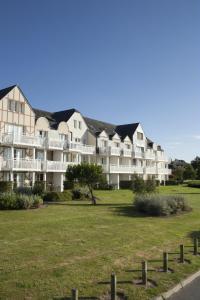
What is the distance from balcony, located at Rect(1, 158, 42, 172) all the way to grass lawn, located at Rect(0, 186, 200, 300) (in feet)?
49.3

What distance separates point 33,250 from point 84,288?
3883 millimetres

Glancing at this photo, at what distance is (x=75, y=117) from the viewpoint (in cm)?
5047

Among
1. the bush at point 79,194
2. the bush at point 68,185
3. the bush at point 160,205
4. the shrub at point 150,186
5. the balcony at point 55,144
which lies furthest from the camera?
the balcony at point 55,144

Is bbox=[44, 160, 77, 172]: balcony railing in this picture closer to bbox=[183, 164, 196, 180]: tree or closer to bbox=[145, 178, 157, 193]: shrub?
bbox=[145, 178, 157, 193]: shrub

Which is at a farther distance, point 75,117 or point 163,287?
point 75,117

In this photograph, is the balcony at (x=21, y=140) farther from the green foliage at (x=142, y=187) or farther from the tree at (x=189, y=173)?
the tree at (x=189, y=173)

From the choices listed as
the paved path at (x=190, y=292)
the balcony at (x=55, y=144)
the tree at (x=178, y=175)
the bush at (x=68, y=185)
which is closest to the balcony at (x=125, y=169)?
the balcony at (x=55, y=144)

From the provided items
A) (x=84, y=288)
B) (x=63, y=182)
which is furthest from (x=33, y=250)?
(x=63, y=182)

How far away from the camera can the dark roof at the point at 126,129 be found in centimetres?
6253

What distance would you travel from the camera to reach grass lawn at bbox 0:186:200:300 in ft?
28.1

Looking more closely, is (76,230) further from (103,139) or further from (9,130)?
(103,139)

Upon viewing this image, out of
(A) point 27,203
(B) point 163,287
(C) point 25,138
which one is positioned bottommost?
(B) point 163,287

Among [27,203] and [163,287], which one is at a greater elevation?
[27,203]

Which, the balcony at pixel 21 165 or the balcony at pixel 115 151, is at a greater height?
the balcony at pixel 115 151
